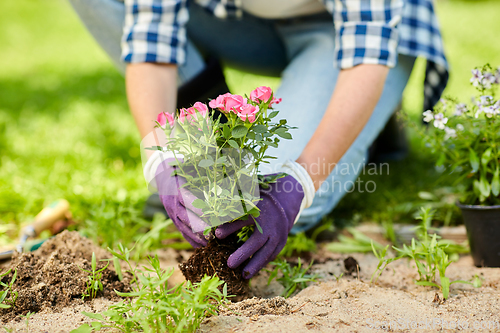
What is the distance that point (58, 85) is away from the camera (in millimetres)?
4953

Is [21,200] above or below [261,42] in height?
below

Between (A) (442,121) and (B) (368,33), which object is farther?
(B) (368,33)

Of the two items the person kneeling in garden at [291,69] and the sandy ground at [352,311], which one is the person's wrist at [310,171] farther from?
the sandy ground at [352,311]

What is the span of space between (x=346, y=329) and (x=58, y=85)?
16.2 feet

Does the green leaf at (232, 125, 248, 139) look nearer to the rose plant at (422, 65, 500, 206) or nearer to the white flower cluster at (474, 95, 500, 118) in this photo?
the rose plant at (422, 65, 500, 206)

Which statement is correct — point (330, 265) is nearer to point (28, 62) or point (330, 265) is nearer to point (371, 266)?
point (371, 266)

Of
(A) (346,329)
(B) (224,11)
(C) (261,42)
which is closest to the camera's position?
(A) (346,329)

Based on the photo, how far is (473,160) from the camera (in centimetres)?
138

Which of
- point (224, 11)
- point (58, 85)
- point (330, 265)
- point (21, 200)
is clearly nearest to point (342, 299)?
point (330, 265)

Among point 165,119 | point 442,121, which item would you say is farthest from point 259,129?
point 442,121

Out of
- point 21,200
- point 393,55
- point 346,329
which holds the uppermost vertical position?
point 393,55

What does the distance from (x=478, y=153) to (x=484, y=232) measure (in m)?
0.28

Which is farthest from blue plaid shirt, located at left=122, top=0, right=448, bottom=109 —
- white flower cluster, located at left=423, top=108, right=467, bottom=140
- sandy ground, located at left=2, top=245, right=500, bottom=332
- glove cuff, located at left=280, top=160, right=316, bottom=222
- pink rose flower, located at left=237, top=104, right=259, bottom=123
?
sandy ground, located at left=2, top=245, right=500, bottom=332

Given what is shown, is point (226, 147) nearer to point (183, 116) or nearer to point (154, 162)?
point (183, 116)
